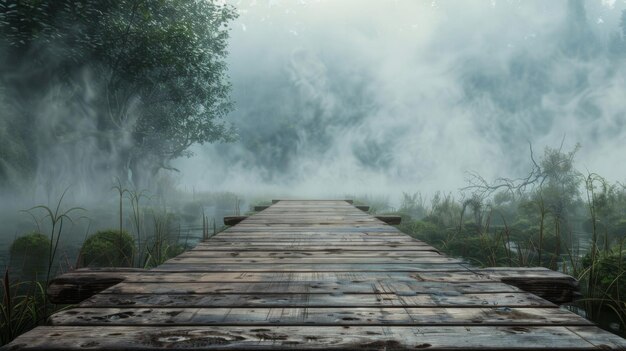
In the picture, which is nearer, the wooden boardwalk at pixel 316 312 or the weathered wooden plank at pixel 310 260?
the wooden boardwalk at pixel 316 312

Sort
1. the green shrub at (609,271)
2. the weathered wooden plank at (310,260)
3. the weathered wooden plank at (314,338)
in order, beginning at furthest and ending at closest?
the green shrub at (609,271)
the weathered wooden plank at (310,260)
the weathered wooden plank at (314,338)

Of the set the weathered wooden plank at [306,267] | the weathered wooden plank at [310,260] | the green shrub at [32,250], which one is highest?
the weathered wooden plank at [310,260]

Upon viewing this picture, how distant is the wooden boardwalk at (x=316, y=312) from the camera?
1421 millimetres

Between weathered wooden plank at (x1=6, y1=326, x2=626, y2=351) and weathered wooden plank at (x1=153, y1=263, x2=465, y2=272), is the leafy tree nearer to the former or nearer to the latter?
weathered wooden plank at (x1=153, y1=263, x2=465, y2=272)

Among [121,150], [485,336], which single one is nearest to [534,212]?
[485,336]

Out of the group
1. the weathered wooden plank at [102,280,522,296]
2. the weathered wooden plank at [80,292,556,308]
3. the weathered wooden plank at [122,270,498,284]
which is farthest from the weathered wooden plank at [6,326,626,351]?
the weathered wooden plank at [122,270,498,284]

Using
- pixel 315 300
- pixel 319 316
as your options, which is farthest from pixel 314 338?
pixel 315 300

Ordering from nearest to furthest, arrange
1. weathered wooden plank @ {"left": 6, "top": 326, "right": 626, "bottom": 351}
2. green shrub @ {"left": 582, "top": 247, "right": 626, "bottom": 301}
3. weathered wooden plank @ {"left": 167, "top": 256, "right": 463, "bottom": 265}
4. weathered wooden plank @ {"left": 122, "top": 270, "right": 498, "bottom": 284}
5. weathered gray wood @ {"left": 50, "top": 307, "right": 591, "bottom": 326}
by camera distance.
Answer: weathered wooden plank @ {"left": 6, "top": 326, "right": 626, "bottom": 351} → weathered gray wood @ {"left": 50, "top": 307, "right": 591, "bottom": 326} → weathered wooden plank @ {"left": 122, "top": 270, "right": 498, "bottom": 284} → weathered wooden plank @ {"left": 167, "top": 256, "right": 463, "bottom": 265} → green shrub @ {"left": 582, "top": 247, "right": 626, "bottom": 301}

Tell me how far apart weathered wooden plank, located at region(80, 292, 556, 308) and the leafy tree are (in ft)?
50.7

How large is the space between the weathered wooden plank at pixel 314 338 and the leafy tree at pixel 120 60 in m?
15.8

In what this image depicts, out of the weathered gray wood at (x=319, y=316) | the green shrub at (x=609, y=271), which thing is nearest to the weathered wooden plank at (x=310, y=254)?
the weathered gray wood at (x=319, y=316)

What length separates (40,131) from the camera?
1773 centimetres

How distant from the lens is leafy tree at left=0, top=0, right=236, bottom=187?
14.5m

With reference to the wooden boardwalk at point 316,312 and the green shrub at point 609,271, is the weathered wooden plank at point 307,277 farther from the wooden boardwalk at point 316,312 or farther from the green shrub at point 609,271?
the green shrub at point 609,271
